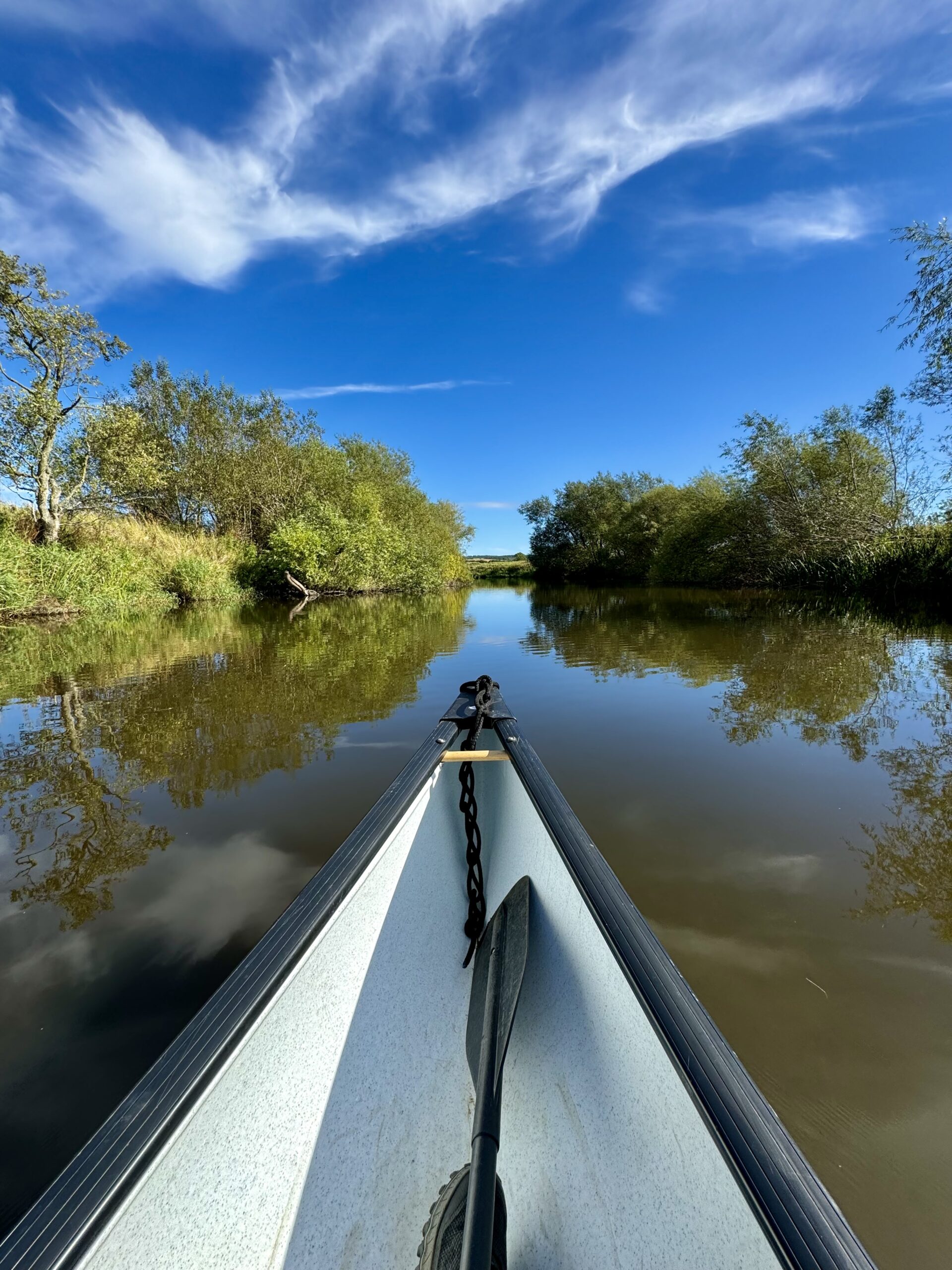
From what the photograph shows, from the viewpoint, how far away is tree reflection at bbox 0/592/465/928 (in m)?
2.62

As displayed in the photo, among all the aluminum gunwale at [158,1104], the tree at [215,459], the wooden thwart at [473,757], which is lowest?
the aluminum gunwale at [158,1104]

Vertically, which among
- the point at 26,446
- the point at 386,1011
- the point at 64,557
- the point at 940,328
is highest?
the point at 940,328

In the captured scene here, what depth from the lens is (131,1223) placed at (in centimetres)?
71

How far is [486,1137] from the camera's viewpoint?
99cm

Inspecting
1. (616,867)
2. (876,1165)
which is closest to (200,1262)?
(876,1165)

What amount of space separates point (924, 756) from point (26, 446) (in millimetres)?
17144

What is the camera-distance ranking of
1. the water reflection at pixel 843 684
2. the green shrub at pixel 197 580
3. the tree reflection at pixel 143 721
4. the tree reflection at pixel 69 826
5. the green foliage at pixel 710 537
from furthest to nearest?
the green foliage at pixel 710 537 < the green shrub at pixel 197 580 < the tree reflection at pixel 143 721 < the water reflection at pixel 843 684 < the tree reflection at pixel 69 826

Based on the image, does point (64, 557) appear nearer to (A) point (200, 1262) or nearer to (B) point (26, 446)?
(B) point (26, 446)

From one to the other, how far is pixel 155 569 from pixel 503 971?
642 inches

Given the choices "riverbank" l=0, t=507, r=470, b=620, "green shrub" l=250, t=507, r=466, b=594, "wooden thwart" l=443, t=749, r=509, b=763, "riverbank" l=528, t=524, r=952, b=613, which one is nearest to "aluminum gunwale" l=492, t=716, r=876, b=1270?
"wooden thwart" l=443, t=749, r=509, b=763

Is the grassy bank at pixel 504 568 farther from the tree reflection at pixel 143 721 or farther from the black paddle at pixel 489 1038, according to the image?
the black paddle at pixel 489 1038

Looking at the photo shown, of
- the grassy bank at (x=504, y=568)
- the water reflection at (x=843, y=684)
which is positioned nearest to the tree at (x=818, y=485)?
the water reflection at (x=843, y=684)

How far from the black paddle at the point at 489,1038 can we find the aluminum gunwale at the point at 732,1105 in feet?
1.29

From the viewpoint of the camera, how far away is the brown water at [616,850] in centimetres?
132
